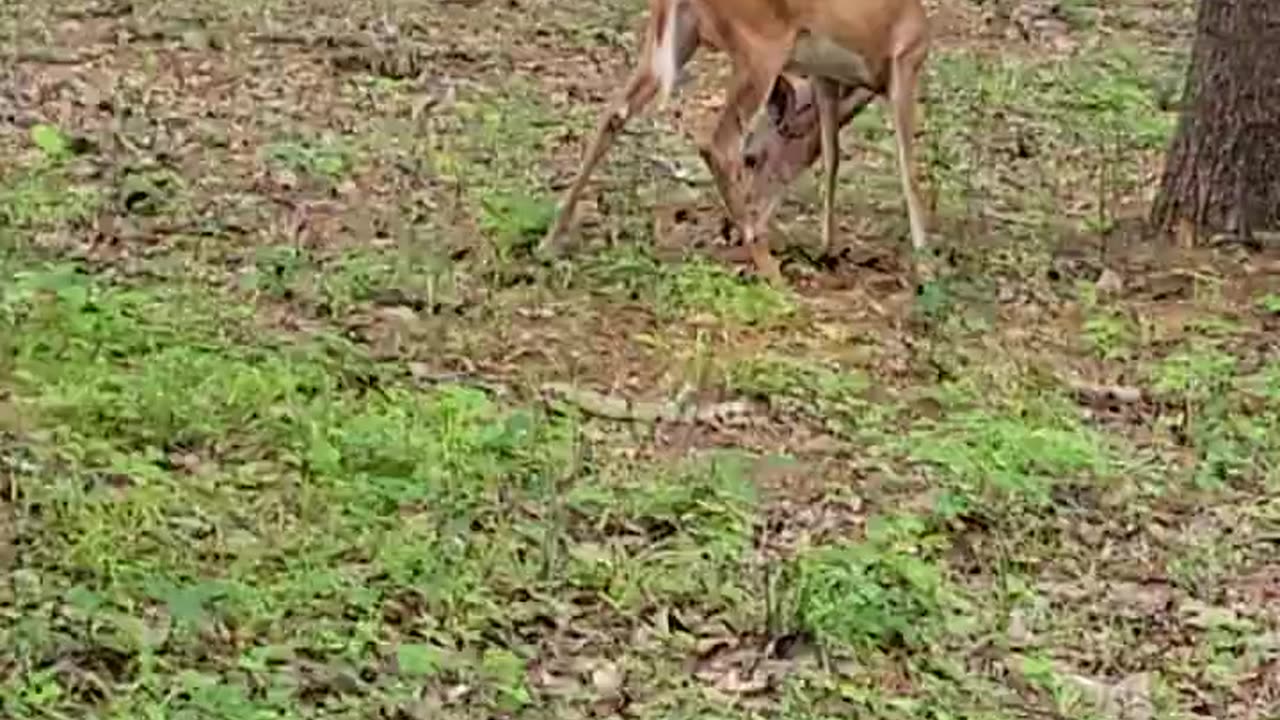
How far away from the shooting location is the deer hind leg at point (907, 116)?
28.8 feet

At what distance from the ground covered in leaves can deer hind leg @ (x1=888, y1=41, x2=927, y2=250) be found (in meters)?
0.17

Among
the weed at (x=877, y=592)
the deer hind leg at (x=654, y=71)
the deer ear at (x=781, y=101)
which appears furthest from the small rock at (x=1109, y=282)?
the weed at (x=877, y=592)

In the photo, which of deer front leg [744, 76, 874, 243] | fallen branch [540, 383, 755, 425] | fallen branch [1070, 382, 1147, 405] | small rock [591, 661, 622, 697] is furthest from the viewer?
deer front leg [744, 76, 874, 243]

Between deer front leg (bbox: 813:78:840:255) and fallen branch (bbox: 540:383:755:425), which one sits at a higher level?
deer front leg (bbox: 813:78:840:255)

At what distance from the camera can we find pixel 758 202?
29.2 feet

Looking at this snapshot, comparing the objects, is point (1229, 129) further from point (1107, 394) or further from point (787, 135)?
point (1107, 394)

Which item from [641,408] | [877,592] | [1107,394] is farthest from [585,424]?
[1107,394]

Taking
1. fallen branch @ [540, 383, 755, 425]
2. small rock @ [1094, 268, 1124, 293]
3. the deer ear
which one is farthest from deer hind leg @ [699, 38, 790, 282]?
fallen branch @ [540, 383, 755, 425]

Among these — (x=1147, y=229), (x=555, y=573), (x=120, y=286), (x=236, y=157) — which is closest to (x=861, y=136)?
(x=1147, y=229)

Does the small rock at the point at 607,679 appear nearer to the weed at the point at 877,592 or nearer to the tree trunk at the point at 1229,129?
the weed at the point at 877,592

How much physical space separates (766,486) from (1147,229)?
130 inches

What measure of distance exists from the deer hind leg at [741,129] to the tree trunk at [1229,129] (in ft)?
4.95

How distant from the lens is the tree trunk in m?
8.89

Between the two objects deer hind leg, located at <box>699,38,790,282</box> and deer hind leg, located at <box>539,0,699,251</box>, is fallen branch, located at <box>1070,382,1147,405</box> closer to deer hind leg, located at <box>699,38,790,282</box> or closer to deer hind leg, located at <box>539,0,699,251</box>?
deer hind leg, located at <box>699,38,790,282</box>
